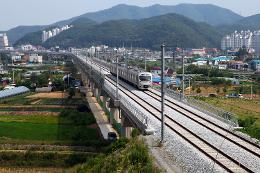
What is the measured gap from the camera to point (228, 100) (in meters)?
50.6

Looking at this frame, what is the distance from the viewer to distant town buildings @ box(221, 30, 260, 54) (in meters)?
180

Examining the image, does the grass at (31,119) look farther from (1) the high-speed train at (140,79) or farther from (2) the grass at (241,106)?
(2) the grass at (241,106)

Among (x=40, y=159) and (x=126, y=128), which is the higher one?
(x=126, y=128)

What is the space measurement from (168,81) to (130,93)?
2558cm

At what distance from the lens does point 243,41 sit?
185m

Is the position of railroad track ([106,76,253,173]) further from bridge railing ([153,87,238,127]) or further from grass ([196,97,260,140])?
grass ([196,97,260,140])

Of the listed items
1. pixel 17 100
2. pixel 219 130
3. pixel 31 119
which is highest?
pixel 219 130

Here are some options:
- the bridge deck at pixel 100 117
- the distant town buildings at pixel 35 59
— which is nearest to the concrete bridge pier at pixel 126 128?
the bridge deck at pixel 100 117

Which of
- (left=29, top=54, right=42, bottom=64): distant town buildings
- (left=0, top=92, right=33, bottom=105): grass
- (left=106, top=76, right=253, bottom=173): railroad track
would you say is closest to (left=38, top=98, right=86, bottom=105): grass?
(left=0, top=92, right=33, bottom=105): grass

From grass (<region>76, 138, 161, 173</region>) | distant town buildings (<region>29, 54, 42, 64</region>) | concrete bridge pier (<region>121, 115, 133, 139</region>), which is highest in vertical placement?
grass (<region>76, 138, 161, 173</region>)

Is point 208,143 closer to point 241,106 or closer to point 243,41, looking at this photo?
point 241,106

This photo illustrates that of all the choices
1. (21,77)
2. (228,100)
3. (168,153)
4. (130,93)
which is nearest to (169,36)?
(21,77)

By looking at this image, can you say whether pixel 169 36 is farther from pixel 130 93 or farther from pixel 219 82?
pixel 130 93

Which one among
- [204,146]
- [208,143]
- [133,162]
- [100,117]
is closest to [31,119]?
[100,117]
